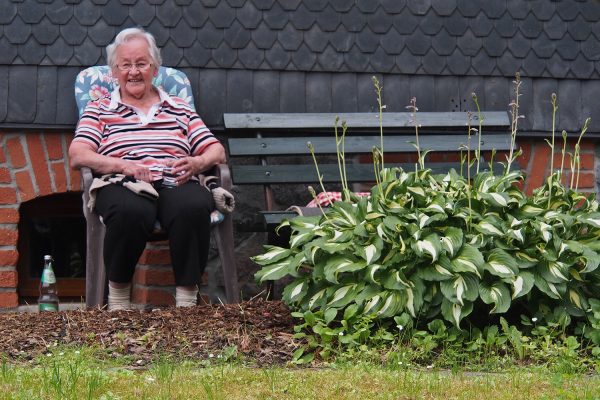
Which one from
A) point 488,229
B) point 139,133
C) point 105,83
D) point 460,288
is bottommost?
point 460,288

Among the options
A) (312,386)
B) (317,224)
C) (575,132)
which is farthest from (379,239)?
(575,132)

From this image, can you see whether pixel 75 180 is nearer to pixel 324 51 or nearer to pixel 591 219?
pixel 324 51

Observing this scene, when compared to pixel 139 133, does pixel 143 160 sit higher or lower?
lower

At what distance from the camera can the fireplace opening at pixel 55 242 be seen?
6.84 m

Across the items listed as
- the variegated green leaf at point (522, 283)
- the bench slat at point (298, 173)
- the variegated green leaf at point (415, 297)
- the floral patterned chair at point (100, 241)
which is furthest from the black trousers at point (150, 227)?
the variegated green leaf at point (522, 283)

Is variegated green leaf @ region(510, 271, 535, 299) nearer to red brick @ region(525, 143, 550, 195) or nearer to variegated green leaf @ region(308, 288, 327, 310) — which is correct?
variegated green leaf @ region(308, 288, 327, 310)

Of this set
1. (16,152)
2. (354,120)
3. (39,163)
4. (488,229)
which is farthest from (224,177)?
(488,229)

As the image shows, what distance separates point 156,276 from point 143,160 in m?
0.93

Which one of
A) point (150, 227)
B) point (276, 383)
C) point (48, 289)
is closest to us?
point (276, 383)

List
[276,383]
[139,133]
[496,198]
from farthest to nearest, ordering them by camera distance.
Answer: [139,133], [496,198], [276,383]

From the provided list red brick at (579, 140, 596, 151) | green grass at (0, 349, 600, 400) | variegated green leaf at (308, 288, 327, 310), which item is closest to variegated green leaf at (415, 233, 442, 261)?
variegated green leaf at (308, 288, 327, 310)

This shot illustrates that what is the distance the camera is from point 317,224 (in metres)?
4.86

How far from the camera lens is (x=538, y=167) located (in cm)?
691

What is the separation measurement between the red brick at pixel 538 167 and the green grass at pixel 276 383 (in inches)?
119
